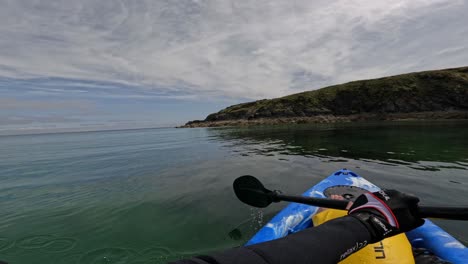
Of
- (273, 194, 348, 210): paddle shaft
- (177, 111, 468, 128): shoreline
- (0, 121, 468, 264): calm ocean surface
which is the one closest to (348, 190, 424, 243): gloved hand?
(273, 194, 348, 210): paddle shaft

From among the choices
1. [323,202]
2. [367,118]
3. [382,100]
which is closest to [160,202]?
[323,202]

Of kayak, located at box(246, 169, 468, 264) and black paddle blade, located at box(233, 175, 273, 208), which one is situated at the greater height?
black paddle blade, located at box(233, 175, 273, 208)

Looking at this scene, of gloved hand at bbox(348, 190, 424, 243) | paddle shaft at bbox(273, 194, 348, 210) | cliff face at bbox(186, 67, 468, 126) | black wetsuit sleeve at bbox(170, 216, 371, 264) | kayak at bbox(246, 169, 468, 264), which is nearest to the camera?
black wetsuit sleeve at bbox(170, 216, 371, 264)

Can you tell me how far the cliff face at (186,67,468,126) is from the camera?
7769 cm

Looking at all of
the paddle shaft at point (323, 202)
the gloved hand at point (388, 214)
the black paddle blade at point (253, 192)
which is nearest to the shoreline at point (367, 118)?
the black paddle blade at point (253, 192)

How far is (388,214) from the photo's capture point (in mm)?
2500

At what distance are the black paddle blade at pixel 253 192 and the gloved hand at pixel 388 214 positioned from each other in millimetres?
2751

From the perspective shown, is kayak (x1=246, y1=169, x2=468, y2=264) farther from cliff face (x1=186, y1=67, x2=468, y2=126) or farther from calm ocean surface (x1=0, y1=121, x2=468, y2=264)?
cliff face (x1=186, y1=67, x2=468, y2=126)

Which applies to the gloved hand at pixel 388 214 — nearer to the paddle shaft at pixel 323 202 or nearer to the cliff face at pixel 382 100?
the paddle shaft at pixel 323 202

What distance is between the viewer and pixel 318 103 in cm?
10044

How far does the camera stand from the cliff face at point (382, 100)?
77.7 metres

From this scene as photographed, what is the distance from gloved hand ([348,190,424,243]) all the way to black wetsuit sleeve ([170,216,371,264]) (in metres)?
0.15

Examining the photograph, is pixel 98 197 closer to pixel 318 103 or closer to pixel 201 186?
pixel 201 186

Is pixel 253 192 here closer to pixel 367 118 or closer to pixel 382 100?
pixel 367 118
